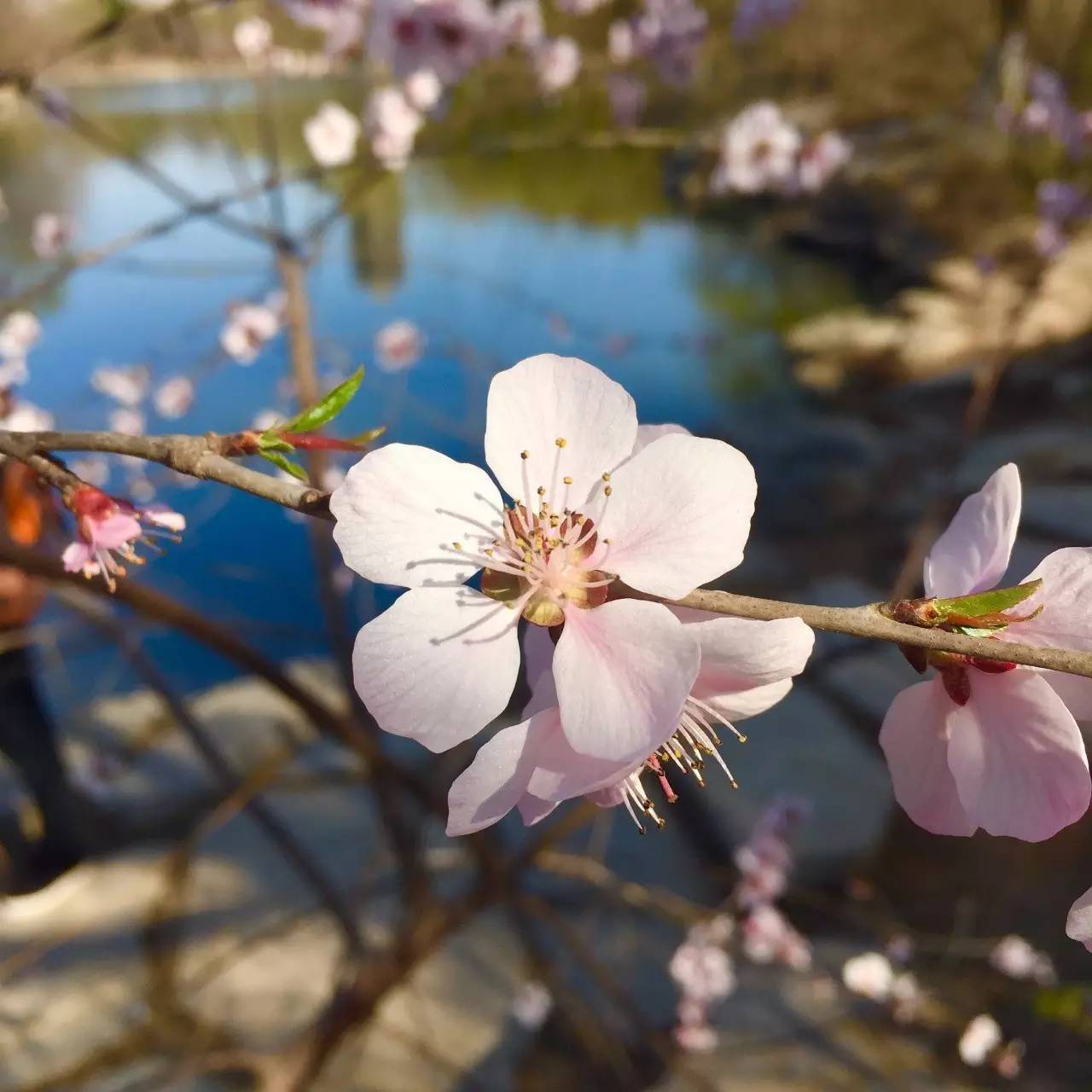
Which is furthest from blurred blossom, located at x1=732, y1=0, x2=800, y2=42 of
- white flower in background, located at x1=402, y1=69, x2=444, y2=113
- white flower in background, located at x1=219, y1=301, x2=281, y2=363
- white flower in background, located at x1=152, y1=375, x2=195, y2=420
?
white flower in background, located at x1=152, y1=375, x2=195, y2=420

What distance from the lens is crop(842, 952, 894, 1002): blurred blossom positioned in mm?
1028

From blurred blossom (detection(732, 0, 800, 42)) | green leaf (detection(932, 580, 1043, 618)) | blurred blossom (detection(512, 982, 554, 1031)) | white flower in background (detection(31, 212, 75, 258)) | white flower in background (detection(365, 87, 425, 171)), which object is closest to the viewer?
green leaf (detection(932, 580, 1043, 618))

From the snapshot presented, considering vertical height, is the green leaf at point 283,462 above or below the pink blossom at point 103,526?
above

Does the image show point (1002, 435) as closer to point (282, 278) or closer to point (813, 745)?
point (813, 745)

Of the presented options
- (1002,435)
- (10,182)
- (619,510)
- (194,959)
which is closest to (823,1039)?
(194,959)

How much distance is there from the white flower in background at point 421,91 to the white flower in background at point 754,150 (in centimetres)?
48

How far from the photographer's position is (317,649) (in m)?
2.25

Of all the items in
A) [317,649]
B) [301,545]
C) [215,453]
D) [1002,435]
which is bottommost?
[317,649]

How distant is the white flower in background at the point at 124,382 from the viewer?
1635mm

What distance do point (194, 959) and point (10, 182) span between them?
269 centimetres

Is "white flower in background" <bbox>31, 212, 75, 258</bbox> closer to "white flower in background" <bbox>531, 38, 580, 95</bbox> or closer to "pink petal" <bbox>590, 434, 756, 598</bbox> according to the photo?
"white flower in background" <bbox>531, 38, 580, 95</bbox>

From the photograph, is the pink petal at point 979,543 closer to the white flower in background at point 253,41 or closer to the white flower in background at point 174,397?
the white flower in background at point 253,41

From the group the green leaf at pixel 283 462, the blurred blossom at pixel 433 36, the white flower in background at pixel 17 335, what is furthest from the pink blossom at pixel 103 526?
the blurred blossom at pixel 433 36

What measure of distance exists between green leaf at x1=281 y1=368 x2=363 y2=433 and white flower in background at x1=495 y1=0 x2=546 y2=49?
102cm
